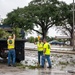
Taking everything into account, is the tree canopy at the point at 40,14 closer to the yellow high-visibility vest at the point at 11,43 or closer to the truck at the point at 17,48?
the truck at the point at 17,48

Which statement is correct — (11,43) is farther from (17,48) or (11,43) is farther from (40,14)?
(40,14)

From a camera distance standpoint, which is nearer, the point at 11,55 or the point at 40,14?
the point at 11,55

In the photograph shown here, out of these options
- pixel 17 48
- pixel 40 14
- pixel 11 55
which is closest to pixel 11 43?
pixel 11 55

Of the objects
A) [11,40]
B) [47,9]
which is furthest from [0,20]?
[47,9]

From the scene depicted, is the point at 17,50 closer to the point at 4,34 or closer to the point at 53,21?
the point at 4,34

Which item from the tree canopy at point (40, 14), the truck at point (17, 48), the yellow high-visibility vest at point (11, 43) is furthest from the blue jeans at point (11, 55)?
the tree canopy at point (40, 14)

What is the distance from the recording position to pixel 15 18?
71625 millimetres

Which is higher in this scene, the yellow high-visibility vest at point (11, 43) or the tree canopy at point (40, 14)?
the tree canopy at point (40, 14)

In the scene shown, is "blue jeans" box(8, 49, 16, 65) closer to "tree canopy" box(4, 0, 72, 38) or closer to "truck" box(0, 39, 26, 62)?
"truck" box(0, 39, 26, 62)

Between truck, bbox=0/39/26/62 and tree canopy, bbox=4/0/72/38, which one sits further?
tree canopy, bbox=4/0/72/38

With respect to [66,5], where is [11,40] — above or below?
below

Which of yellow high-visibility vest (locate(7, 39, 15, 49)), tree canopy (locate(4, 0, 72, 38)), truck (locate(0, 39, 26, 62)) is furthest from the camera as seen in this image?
tree canopy (locate(4, 0, 72, 38))

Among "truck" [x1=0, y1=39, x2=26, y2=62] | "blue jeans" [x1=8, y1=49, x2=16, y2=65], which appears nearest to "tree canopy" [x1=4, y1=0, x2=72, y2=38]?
"truck" [x1=0, y1=39, x2=26, y2=62]

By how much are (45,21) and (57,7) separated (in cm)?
441
